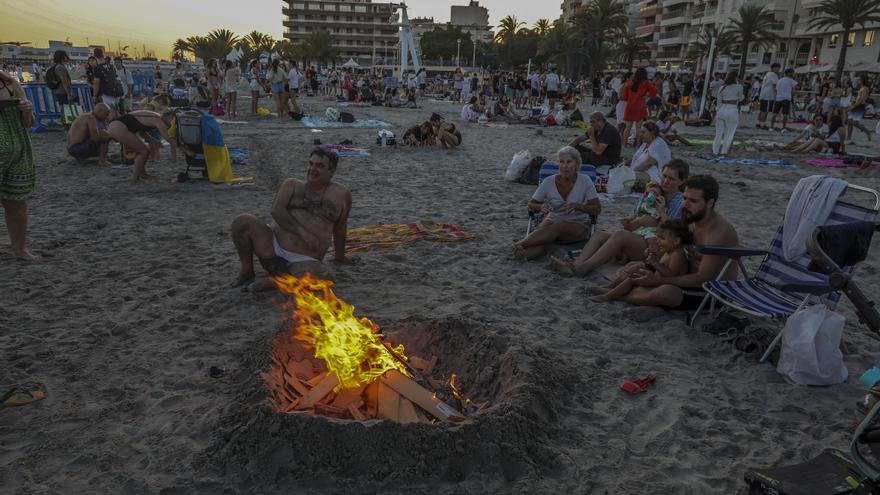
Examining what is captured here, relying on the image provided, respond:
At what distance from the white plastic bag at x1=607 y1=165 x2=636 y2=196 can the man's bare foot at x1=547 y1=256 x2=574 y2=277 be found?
12.1ft

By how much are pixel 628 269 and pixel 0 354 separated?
494cm

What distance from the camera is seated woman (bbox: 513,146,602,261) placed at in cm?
598

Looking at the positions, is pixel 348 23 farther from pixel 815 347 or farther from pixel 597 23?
pixel 815 347

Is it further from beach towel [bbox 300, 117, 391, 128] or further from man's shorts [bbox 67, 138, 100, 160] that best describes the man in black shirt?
beach towel [bbox 300, 117, 391, 128]

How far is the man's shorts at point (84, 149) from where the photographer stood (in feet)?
32.7

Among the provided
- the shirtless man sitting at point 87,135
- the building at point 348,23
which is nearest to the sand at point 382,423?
the shirtless man sitting at point 87,135

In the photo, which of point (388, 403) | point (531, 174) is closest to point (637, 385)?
point (388, 403)

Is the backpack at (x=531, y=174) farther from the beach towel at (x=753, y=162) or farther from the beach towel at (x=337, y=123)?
the beach towel at (x=337, y=123)

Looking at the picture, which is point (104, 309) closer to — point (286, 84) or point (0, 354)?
point (0, 354)

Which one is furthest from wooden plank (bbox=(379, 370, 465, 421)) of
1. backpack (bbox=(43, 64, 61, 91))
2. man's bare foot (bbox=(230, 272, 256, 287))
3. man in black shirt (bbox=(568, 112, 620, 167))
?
backpack (bbox=(43, 64, 61, 91))

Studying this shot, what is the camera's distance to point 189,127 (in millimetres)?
8836

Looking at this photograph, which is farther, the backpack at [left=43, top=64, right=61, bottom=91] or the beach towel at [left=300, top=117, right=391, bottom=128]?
the beach towel at [left=300, top=117, right=391, bottom=128]

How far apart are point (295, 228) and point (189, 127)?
16.6 feet

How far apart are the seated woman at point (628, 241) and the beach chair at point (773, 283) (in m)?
0.92
